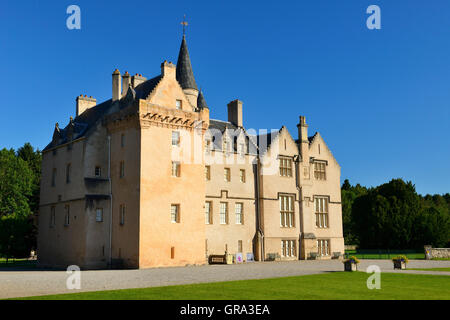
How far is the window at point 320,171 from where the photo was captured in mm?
49062

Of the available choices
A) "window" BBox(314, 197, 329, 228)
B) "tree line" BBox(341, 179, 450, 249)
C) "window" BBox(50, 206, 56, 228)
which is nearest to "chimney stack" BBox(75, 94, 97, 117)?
"window" BBox(50, 206, 56, 228)

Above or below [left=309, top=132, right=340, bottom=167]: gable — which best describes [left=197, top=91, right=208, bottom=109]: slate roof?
above

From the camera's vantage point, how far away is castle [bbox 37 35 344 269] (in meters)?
34.5

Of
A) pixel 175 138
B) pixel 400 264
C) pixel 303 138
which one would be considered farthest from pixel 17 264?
pixel 400 264

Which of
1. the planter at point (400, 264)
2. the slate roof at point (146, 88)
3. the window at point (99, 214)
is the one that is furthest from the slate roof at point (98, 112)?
the planter at point (400, 264)

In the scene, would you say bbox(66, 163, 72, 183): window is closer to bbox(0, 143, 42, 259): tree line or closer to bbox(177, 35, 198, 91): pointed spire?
bbox(177, 35, 198, 91): pointed spire

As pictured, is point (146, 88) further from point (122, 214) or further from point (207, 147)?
point (122, 214)

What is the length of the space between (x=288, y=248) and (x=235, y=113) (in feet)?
48.9

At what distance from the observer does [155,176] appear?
114 ft

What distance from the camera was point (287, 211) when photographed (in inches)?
1789

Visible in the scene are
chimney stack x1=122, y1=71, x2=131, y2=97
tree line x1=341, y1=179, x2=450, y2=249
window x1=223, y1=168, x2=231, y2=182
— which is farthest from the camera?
tree line x1=341, y1=179, x2=450, y2=249

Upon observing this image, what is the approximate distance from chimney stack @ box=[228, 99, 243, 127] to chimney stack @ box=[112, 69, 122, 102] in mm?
13233

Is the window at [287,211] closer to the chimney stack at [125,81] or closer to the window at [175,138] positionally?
the window at [175,138]
